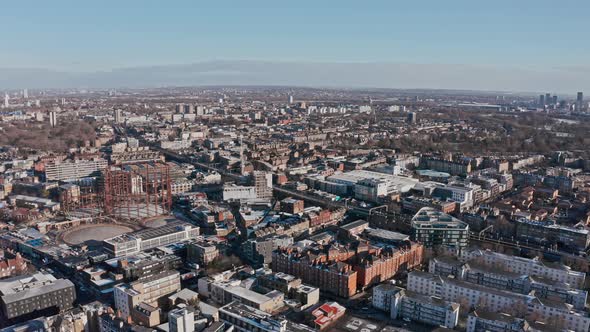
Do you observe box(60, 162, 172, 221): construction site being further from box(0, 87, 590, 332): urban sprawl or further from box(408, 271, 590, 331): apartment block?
box(408, 271, 590, 331): apartment block

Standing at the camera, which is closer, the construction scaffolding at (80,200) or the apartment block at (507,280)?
the apartment block at (507,280)

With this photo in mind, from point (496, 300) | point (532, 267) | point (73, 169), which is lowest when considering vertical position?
point (496, 300)

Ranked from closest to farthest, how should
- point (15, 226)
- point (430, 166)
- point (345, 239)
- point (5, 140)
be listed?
point (345, 239) < point (15, 226) < point (430, 166) < point (5, 140)

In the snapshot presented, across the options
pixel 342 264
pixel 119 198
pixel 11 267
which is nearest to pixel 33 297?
pixel 11 267

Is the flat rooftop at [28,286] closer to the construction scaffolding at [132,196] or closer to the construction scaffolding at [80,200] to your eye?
the construction scaffolding at [132,196]

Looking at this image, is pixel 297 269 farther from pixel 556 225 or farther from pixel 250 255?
pixel 556 225

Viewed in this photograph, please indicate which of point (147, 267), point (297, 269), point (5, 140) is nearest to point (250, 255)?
point (297, 269)

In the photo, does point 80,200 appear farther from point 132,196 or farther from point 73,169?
point 73,169

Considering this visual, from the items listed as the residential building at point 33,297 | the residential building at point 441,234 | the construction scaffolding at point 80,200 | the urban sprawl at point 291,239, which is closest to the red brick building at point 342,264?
the urban sprawl at point 291,239
